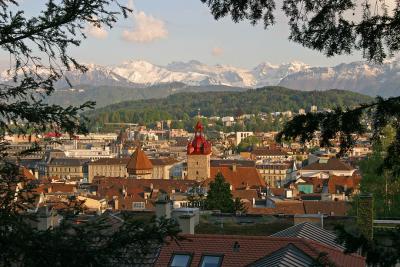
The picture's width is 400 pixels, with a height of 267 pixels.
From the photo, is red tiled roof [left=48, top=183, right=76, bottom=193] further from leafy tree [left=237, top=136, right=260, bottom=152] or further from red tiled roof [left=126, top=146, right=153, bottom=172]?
leafy tree [left=237, top=136, right=260, bottom=152]

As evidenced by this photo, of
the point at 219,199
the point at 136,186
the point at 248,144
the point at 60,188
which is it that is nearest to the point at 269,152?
the point at 248,144

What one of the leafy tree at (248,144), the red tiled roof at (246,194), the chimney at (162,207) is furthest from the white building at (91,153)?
the chimney at (162,207)

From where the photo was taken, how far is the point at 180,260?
585 inches

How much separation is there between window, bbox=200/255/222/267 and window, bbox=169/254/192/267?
9.7 inches

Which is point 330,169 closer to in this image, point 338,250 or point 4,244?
point 338,250

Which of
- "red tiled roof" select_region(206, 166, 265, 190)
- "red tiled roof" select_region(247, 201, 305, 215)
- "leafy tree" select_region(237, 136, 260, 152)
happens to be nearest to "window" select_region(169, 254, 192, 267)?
"red tiled roof" select_region(247, 201, 305, 215)

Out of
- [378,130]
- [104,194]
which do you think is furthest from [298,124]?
[104,194]

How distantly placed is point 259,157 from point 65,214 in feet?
405

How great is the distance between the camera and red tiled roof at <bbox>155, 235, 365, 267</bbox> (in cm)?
1434

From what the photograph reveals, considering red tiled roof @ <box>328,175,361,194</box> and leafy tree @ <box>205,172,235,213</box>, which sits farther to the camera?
red tiled roof @ <box>328,175,361,194</box>

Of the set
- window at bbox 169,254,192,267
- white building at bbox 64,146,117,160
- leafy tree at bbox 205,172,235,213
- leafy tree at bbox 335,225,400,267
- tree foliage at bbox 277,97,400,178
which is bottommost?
white building at bbox 64,146,117,160

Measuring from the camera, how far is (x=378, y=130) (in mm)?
7418

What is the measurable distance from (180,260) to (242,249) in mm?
1057

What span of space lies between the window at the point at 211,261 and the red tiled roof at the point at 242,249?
67 millimetres
